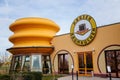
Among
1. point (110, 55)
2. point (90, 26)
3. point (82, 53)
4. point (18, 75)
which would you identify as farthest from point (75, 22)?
point (18, 75)

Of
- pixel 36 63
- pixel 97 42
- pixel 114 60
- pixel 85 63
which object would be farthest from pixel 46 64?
pixel 114 60

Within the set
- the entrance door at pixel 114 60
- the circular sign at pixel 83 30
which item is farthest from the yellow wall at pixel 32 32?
the entrance door at pixel 114 60

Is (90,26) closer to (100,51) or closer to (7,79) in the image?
(100,51)

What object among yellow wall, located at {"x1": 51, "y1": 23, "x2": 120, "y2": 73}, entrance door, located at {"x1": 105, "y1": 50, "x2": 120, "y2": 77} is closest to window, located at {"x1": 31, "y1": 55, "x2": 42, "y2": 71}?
yellow wall, located at {"x1": 51, "y1": 23, "x2": 120, "y2": 73}

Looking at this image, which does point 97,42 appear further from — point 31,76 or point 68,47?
point 31,76

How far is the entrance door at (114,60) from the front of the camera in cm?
1922

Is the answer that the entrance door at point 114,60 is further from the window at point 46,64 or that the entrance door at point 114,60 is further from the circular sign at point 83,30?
the window at point 46,64

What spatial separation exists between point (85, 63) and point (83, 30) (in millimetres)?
3850

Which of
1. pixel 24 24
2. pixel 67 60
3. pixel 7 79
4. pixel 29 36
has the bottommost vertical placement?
pixel 7 79

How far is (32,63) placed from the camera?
25.5 m

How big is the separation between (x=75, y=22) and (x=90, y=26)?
2380mm

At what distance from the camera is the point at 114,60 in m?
19.6

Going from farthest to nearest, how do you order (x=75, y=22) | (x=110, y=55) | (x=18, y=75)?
(x=75, y=22), (x=110, y=55), (x=18, y=75)

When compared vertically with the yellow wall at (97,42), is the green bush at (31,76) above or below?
below
